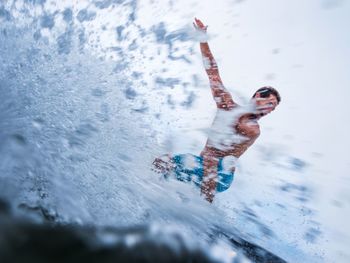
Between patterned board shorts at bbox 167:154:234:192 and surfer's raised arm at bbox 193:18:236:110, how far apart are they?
319 mm

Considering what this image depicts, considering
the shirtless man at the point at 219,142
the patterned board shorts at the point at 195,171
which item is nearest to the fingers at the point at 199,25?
the shirtless man at the point at 219,142

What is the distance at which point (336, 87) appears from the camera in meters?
1.58

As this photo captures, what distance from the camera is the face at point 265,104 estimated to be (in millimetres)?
1726

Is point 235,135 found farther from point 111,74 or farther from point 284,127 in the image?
point 111,74

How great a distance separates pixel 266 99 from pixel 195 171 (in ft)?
1.86

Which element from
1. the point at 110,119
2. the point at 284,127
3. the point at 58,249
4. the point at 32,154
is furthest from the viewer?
the point at 110,119

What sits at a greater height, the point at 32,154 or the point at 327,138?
the point at 327,138

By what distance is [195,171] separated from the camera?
1929 mm

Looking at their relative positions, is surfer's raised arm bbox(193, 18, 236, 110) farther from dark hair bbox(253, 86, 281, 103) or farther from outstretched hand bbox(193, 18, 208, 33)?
dark hair bbox(253, 86, 281, 103)

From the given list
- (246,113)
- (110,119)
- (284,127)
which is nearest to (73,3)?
(110,119)

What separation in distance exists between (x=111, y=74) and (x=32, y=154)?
0.95 meters

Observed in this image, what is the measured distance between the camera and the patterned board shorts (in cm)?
189

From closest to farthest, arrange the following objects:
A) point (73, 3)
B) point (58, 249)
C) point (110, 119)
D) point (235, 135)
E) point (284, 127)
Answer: point (58, 249)
point (284, 127)
point (235, 135)
point (110, 119)
point (73, 3)

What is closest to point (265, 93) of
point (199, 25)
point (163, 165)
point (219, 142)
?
point (219, 142)
